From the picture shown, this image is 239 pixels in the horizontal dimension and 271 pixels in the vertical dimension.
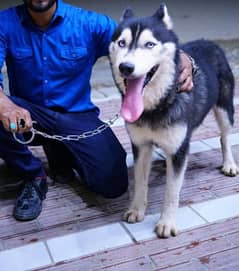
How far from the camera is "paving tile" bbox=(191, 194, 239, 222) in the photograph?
6.60 feet

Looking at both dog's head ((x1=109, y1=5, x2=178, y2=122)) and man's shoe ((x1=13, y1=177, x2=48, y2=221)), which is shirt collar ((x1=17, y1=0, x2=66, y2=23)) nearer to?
dog's head ((x1=109, y1=5, x2=178, y2=122))

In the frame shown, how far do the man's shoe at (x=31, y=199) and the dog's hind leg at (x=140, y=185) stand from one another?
45 cm

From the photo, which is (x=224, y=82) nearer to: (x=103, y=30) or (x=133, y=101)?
(x=103, y=30)

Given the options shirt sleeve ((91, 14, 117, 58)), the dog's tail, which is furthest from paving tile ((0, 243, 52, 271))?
the dog's tail

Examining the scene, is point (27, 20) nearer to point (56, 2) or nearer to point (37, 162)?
point (56, 2)

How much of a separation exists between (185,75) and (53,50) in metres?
0.71

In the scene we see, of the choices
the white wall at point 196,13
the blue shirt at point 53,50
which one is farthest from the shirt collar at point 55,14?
the white wall at point 196,13

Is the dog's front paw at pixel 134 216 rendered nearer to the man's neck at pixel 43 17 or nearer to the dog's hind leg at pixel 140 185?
the dog's hind leg at pixel 140 185

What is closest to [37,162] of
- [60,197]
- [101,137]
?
[60,197]

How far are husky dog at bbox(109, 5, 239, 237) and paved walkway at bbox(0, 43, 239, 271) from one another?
0.34ft

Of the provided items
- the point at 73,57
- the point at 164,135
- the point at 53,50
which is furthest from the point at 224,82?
the point at 53,50

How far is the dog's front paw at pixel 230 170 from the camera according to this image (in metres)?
2.37

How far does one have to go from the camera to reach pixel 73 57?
213 centimetres

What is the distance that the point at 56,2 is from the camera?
81.7 inches
